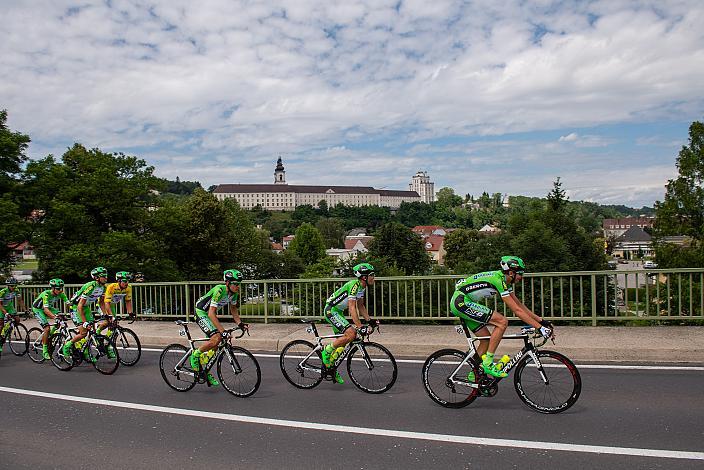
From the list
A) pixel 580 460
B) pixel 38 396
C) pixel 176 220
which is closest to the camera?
pixel 580 460

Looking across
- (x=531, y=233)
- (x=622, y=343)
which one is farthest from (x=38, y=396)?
(x=531, y=233)

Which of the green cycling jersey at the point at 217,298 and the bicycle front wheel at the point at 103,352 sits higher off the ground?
the green cycling jersey at the point at 217,298

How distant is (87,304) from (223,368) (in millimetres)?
3575

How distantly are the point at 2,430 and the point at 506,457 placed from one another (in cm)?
545

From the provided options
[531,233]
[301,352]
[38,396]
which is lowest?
[38,396]

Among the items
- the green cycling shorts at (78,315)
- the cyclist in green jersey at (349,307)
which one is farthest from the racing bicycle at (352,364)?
the green cycling shorts at (78,315)

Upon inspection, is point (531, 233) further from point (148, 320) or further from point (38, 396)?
point (38, 396)

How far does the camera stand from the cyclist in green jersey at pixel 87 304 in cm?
995

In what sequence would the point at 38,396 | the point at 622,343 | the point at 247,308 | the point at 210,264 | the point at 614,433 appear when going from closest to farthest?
the point at 614,433 < the point at 38,396 < the point at 622,343 < the point at 247,308 < the point at 210,264

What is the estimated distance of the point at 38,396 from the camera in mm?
8227

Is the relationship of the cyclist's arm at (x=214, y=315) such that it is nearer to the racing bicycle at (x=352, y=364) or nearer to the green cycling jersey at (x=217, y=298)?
the green cycling jersey at (x=217, y=298)

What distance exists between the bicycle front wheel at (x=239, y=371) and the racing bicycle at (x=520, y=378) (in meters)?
2.34

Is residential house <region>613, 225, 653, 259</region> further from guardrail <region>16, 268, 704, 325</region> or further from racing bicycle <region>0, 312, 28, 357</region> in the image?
racing bicycle <region>0, 312, 28, 357</region>

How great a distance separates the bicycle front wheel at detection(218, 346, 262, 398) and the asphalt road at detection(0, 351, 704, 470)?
0.19 metres
